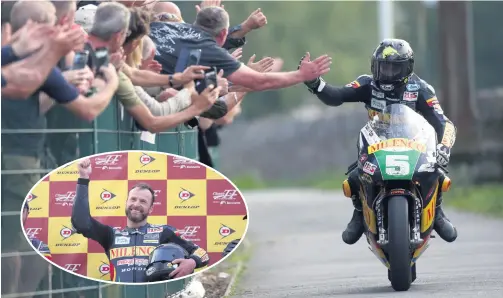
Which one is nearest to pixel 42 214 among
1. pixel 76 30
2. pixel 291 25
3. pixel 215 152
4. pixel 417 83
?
pixel 76 30

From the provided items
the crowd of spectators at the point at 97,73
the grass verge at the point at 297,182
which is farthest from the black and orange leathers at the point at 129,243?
the grass verge at the point at 297,182

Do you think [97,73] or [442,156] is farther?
[442,156]

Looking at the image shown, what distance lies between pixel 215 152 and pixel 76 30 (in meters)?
8.05

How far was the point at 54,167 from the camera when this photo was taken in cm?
1044

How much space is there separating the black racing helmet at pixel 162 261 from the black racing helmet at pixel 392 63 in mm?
2457

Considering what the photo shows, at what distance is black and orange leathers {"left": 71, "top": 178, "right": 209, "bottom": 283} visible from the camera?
10.6 meters

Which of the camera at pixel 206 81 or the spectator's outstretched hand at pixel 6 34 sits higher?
the spectator's outstretched hand at pixel 6 34

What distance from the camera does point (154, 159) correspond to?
10.8 meters

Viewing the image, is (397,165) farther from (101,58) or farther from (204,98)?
(101,58)

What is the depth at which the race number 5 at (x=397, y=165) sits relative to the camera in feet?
38.3

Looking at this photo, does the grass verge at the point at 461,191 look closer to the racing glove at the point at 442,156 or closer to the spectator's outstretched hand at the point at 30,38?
the racing glove at the point at 442,156

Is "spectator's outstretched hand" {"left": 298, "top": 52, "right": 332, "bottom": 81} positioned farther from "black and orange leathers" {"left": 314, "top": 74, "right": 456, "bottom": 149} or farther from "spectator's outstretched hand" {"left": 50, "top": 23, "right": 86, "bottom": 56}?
"spectator's outstretched hand" {"left": 50, "top": 23, "right": 86, "bottom": 56}

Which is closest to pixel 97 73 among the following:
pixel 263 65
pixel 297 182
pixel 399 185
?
pixel 263 65

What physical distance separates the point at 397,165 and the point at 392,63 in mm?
913
